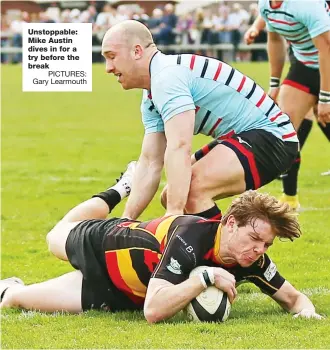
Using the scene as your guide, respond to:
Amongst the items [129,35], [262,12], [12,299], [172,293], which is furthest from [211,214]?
[262,12]

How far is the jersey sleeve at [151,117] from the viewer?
6963mm

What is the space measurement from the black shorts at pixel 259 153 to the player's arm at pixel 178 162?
48cm

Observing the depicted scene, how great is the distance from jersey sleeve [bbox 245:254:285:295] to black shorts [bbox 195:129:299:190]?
0.94 meters

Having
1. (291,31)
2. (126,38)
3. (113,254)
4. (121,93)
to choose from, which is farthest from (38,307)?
(121,93)

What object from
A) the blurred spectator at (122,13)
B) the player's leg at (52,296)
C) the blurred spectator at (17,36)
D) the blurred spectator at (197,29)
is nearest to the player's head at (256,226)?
the player's leg at (52,296)

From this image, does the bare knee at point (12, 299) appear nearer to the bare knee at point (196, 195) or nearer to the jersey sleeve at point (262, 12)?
the bare knee at point (196, 195)

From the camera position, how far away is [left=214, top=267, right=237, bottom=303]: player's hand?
18.3 feet

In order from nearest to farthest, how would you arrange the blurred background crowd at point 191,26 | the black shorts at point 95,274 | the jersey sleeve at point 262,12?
the black shorts at point 95,274, the jersey sleeve at point 262,12, the blurred background crowd at point 191,26

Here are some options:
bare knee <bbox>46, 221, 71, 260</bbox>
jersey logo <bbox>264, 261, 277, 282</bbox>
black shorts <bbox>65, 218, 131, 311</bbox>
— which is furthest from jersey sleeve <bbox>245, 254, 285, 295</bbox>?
bare knee <bbox>46, 221, 71, 260</bbox>

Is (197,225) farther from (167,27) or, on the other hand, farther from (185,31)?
(185,31)

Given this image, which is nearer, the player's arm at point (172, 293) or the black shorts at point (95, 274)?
the player's arm at point (172, 293)

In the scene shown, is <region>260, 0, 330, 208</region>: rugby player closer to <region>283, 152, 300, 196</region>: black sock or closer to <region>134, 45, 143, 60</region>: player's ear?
<region>283, 152, 300, 196</region>: black sock

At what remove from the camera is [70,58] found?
820 centimetres

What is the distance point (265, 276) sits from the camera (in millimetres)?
5863
